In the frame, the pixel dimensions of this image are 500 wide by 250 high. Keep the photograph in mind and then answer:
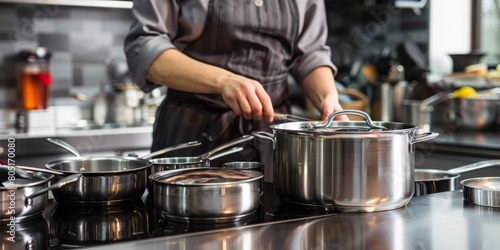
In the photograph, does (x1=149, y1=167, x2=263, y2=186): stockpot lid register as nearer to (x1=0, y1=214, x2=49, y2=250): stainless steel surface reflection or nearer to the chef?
(x1=0, y1=214, x2=49, y2=250): stainless steel surface reflection

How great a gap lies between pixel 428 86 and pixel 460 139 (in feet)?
2.25

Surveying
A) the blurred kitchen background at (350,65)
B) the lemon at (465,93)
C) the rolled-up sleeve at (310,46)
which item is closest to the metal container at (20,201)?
the rolled-up sleeve at (310,46)

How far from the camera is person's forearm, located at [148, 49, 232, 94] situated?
1406 millimetres

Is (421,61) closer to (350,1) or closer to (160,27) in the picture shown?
(350,1)

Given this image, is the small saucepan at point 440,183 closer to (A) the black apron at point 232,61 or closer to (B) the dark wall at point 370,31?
(A) the black apron at point 232,61

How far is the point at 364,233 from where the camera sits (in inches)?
37.4

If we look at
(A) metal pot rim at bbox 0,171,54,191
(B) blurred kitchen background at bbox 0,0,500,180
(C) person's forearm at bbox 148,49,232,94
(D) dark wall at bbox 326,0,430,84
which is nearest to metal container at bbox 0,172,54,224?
A: (A) metal pot rim at bbox 0,171,54,191

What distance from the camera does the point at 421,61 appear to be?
340cm

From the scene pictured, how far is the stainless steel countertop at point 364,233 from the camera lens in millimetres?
885

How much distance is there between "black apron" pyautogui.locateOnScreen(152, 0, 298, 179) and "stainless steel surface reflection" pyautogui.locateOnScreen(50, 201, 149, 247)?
487mm

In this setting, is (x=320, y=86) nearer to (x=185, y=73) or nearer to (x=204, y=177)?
(x=185, y=73)

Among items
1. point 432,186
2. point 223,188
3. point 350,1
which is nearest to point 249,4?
point 432,186

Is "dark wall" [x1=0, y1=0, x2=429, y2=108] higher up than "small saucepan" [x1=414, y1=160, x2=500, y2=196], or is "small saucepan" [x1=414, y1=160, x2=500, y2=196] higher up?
"dark wall" [x1=0, y1=0, x2=429, y2=108]

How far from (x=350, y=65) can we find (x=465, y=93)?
94cm
